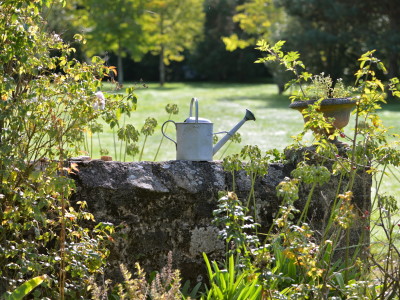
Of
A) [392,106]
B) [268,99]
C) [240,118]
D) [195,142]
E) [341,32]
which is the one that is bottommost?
[240,118]

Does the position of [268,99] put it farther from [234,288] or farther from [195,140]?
[234,288]

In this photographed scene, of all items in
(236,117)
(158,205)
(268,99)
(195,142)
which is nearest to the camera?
(158,205)

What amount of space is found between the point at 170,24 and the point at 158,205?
26.4 meters

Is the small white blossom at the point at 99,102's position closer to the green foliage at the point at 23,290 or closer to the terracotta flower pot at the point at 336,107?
the green foliage at the point at 23,290

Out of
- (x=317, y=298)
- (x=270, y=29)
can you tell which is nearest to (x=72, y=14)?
(x=270, y=29)

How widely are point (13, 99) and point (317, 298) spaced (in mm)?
1699

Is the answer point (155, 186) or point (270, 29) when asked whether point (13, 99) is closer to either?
point (155, 186)

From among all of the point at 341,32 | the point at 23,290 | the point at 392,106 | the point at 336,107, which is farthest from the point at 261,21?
the point at 23,290

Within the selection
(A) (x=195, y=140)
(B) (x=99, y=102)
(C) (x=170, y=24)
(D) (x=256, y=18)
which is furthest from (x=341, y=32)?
(B) (x=99, y=102)

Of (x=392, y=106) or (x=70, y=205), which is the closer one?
(x=70, y=205)

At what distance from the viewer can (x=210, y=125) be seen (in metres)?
4.14

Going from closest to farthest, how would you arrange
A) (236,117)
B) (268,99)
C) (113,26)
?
(236,117), (268,99), (113,26)

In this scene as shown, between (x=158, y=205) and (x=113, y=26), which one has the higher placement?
(x=113, y=26)

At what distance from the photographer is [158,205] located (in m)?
3.81
